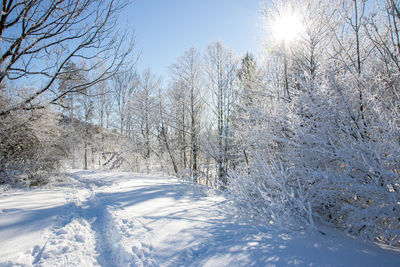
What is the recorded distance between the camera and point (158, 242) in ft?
8.69

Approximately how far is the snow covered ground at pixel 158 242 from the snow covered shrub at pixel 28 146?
254 centimetres

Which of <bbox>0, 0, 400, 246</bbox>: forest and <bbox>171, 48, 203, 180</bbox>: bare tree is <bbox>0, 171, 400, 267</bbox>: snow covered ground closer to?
<bbox>0, 0, 400, 246</bbox>: forest

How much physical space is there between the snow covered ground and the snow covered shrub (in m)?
2.54

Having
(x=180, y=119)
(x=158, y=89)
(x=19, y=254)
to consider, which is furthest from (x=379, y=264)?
(x=158, y=89)

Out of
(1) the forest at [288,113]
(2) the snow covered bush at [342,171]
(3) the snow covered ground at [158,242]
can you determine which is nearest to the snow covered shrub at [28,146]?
(1) the forest at [288,113]

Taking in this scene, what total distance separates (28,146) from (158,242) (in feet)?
21.6

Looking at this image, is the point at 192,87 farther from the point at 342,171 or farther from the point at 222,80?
the point at 342,171

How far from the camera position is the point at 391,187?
243 centimetres

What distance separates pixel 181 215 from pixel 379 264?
112 inches

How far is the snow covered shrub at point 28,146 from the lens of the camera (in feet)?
18.9

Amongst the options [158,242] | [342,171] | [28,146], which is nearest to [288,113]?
[342,171]

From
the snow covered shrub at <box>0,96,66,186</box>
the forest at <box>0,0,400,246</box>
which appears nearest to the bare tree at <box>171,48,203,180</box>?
the forest at <box>0,0,400,246</box>

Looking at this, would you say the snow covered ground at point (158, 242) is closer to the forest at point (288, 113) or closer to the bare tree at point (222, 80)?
the forest at point (288, 113)

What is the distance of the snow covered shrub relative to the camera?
576cm
